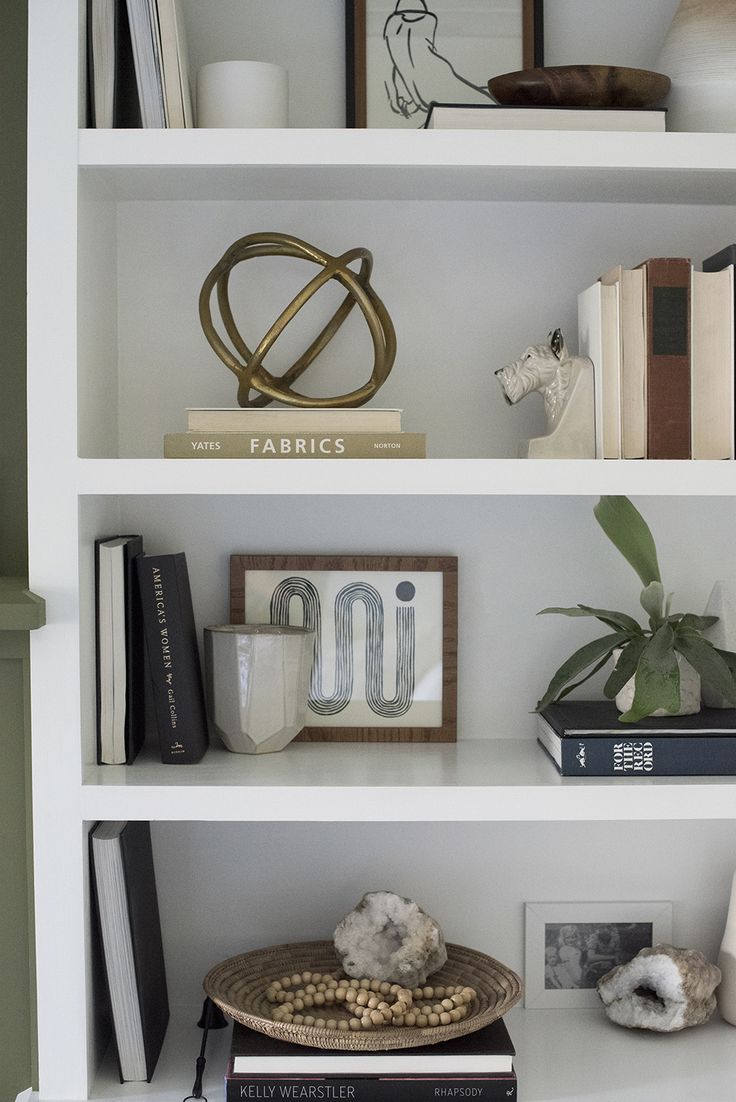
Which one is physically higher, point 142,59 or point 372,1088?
point 142,59

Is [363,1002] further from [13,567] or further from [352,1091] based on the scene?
[13,567]

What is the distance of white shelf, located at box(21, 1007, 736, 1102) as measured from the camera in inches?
49.7

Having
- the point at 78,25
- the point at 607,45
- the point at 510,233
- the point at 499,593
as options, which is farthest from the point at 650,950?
the point at 78,25

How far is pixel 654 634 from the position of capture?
1.33m

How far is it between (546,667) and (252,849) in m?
0.47

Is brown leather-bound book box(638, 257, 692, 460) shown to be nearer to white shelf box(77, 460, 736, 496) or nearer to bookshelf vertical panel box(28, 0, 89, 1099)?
white shelf box(77, 460, 736, 496)

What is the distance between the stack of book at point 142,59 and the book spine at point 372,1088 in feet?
3.48

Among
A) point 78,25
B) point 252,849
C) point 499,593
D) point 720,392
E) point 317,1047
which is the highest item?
point 78,25

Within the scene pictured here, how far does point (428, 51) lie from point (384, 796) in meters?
0.93

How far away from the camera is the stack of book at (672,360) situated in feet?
4.10

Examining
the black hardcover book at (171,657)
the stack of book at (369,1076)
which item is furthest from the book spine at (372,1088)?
the black hardcover book at (171,657)

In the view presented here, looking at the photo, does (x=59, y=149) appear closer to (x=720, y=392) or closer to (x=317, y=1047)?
(x=720, y=392)

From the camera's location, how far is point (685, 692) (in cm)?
135

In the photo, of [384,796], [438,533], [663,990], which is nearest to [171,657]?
[384,796]
